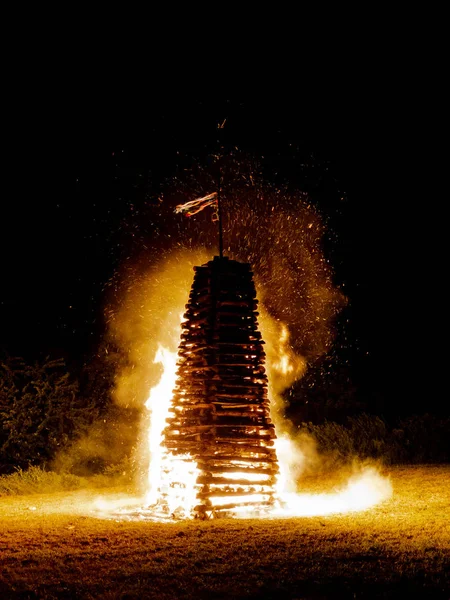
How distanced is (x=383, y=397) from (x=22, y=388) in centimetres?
1593

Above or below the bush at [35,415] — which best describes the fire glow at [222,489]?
below

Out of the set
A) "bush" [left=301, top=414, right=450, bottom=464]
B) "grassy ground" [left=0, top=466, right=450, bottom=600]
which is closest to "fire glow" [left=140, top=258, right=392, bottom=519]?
"grassy ground" [left=0, top=466, right=450, bottom=600]

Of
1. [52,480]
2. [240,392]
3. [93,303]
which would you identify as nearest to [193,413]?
[240,392]

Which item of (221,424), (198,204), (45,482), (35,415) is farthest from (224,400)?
(35,415)

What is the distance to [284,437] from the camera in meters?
22.3

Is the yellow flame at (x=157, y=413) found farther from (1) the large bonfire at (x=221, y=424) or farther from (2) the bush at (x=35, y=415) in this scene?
(2) the bush at (x=35, y=415)

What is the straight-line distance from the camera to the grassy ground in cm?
688

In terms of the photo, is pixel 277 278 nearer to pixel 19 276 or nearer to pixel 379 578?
pixel 19 276

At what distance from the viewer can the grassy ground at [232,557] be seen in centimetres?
688

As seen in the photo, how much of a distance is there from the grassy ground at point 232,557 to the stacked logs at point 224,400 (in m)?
0.98

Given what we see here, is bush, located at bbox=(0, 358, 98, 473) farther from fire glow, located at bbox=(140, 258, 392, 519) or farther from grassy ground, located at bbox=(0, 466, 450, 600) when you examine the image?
grassy ground, located at bbox=(0, 466, 450, 600)

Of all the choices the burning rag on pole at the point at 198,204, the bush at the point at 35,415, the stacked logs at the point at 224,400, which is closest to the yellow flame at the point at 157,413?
the stacked logs at the point at 224,400

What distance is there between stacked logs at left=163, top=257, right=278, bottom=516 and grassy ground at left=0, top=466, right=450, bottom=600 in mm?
983

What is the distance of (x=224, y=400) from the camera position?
12219 millimetres
